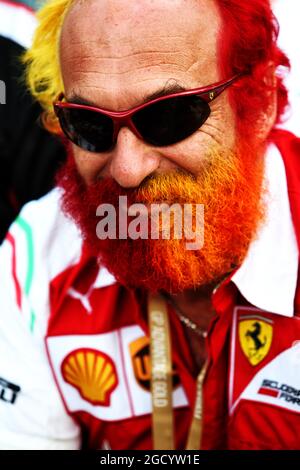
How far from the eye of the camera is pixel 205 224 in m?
1.86

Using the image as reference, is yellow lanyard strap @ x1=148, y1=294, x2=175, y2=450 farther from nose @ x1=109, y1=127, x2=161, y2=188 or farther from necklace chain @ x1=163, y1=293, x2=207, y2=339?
nose @ x1=109, y1=127, x2=161, y2=188

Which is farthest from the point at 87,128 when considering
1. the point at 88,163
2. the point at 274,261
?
the point at 274,261

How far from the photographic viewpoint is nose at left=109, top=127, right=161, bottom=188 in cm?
175

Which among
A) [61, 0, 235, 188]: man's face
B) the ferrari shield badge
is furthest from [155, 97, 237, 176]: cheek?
the ferrari shield badge

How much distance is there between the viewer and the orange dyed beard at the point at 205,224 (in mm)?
1812

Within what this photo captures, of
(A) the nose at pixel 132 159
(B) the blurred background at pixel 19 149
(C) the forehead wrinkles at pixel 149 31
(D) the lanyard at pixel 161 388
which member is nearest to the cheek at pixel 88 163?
(A) the nose at pixel 132 159

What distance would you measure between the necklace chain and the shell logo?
0.87ft

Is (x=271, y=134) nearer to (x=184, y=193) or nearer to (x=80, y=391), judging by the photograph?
(x=184, y=193)

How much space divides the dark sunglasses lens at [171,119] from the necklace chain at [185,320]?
597mm

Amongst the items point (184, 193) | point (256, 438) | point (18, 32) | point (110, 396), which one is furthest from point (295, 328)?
point (18, 32)

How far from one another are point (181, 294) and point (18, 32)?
1.61 meters

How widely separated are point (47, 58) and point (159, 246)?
2.80 ft

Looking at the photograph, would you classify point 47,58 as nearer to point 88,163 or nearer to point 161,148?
point 88,163
